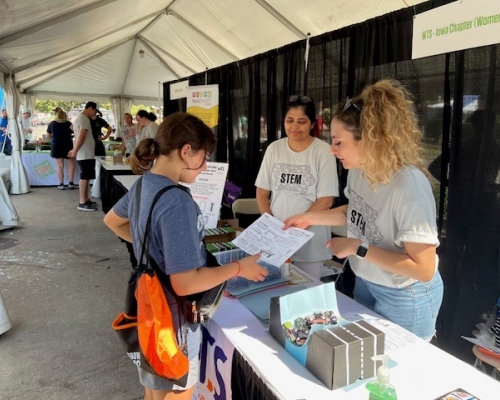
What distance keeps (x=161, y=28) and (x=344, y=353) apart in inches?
255

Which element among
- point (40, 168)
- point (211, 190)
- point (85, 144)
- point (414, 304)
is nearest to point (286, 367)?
point (414, 304)

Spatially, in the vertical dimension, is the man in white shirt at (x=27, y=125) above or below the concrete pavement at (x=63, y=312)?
above

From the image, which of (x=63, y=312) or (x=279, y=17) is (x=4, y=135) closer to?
(x=63, y=312)

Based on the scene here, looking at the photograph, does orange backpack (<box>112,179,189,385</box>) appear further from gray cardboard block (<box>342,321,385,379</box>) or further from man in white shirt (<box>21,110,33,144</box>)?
man in white shirt (<box>21,110,33,144</box>)

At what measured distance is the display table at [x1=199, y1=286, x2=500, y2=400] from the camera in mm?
886

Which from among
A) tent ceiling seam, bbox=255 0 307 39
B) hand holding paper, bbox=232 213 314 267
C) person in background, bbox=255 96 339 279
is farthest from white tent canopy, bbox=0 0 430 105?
hand holding paper, bbox=232 213 314 267

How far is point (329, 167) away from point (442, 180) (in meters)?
0.62

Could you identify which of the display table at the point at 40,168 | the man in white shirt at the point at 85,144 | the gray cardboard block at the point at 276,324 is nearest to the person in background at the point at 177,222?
Result: the gray cardboard block at the point at 276,324

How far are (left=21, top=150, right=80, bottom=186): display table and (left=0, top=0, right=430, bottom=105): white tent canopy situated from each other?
6.29ft

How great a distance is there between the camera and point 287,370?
37.9 inches

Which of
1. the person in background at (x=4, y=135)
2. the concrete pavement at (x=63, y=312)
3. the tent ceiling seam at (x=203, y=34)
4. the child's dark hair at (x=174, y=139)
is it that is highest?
the tent ceiling seam at (x=203, y=34)

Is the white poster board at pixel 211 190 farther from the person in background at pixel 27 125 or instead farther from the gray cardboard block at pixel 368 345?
the person in background at pixel 27 125

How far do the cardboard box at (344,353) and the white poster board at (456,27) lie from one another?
1385 mm

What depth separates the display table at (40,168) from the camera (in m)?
7.65
